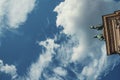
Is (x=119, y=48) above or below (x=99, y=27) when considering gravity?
below

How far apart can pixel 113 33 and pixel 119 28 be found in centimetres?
192

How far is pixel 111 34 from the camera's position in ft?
265

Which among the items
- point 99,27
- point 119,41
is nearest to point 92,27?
point 99,27

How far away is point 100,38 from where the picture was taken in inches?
3273

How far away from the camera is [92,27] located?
271 feet

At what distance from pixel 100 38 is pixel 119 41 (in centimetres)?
481

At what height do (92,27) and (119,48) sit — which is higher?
(92,27)

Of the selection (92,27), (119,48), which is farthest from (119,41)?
(92,27)

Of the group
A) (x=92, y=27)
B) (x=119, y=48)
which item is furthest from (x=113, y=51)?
(x=92, y=27)

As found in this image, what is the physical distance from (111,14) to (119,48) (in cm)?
723

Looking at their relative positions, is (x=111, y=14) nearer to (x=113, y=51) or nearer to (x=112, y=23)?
(x=112, y=23)

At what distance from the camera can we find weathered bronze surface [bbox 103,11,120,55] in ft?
263

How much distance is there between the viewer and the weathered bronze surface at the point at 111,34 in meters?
80.2

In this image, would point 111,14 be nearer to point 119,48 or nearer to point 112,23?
point 112,23
